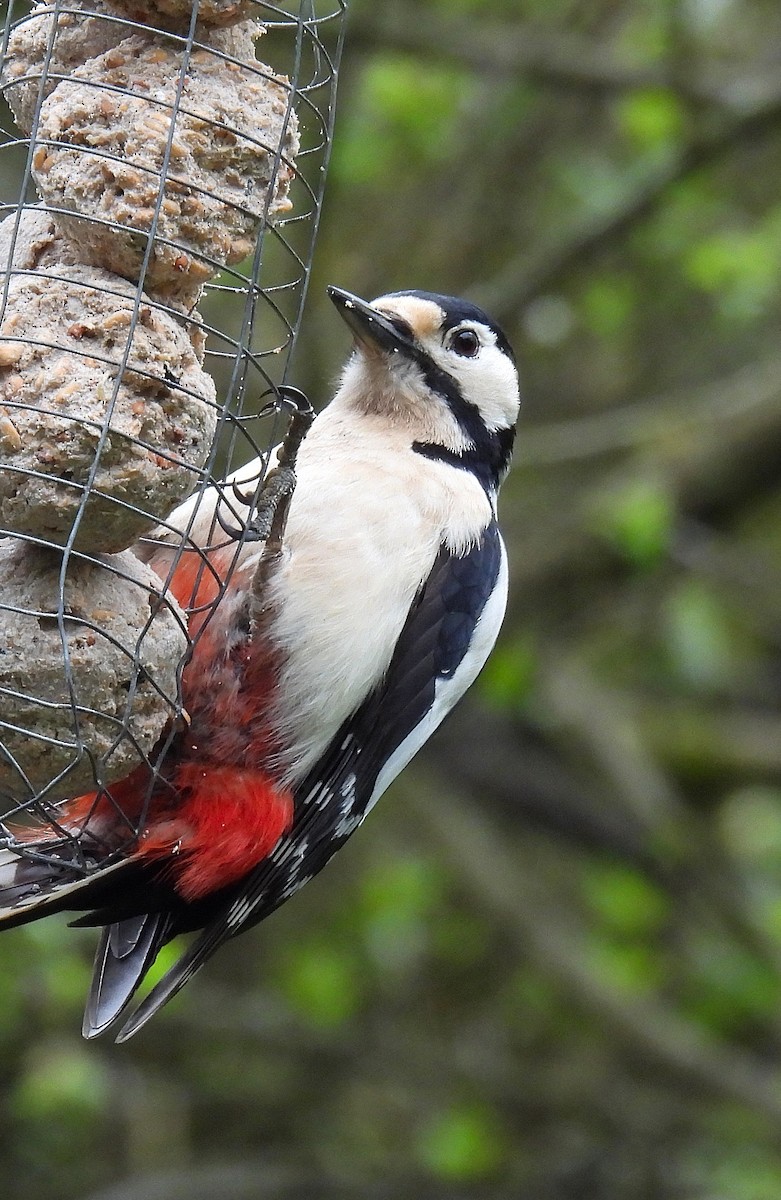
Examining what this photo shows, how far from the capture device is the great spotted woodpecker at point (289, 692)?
2.79 m

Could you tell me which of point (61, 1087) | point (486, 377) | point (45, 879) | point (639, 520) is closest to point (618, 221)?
point (639, 520)

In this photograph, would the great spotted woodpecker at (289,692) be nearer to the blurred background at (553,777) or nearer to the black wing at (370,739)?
the black wing at (370,739)

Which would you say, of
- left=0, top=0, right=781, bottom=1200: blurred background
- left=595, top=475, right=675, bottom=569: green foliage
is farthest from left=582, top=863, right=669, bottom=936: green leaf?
left=595, top=475, right=675, bottom=569: green foliage

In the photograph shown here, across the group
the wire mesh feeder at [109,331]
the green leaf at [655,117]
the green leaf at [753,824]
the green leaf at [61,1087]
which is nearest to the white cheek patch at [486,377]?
the wire mesh feeder at [109,331]

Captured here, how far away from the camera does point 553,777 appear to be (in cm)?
668

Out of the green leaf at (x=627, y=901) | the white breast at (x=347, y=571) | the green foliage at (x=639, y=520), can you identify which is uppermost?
the white breast at (x=347, y=571)

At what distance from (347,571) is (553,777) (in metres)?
3.95

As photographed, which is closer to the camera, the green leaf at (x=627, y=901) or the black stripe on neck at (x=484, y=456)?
the black stripe on neck at (x=484, y=456)

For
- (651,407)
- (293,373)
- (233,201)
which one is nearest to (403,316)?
(233,201)

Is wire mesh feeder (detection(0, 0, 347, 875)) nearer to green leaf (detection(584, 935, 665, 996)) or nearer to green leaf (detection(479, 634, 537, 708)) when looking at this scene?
green leaf (detection(479, 634, 537, 708))

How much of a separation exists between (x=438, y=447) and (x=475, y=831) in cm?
317

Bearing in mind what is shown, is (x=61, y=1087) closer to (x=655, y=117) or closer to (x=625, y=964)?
(x=625, y=964)

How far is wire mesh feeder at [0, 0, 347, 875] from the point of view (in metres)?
2.16

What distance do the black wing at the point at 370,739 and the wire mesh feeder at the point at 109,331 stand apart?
0.60 m
